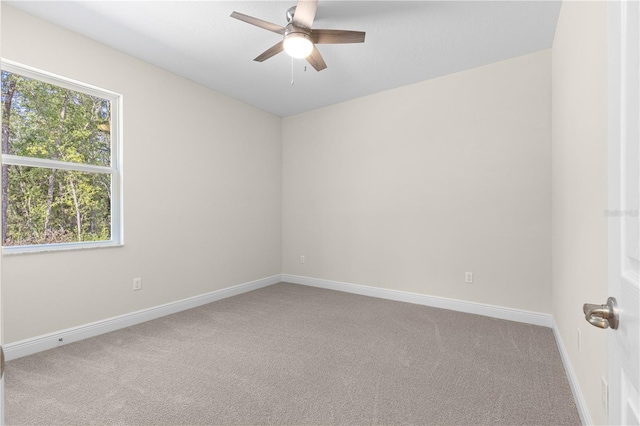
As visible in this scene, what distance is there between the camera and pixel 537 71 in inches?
122

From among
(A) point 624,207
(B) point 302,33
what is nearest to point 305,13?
(B) point 302,33

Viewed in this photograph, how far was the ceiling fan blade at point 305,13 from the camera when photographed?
2107mm

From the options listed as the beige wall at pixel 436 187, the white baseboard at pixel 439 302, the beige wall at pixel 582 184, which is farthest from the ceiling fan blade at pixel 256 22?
the white baseboard at pixel 439 302

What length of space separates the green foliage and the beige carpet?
40.2 inches

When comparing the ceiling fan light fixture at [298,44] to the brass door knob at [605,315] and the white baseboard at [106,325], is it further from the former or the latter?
the white baseboard at [106,325]

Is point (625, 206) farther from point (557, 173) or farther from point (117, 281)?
point (117, 281)

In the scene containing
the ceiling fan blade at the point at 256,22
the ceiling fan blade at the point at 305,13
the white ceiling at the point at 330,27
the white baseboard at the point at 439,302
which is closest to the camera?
the ceiling fan blade at the point at 305,13

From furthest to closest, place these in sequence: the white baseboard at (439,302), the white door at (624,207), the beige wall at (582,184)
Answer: the white baseboard at (439,302)
the beige wall at (582,184)
the white door at (624,207)

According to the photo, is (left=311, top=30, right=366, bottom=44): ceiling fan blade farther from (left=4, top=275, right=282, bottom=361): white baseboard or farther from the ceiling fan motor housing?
(left=4, top=275, right=282, bottom=361): white baseboard

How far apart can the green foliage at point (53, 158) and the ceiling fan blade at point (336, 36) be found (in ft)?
7.10

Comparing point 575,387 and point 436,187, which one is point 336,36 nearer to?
point 436,187

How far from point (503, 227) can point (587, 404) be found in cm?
190

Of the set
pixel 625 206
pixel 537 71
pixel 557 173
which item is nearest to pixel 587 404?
pixel 625 206

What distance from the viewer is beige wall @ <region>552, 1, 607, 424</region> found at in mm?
1427
